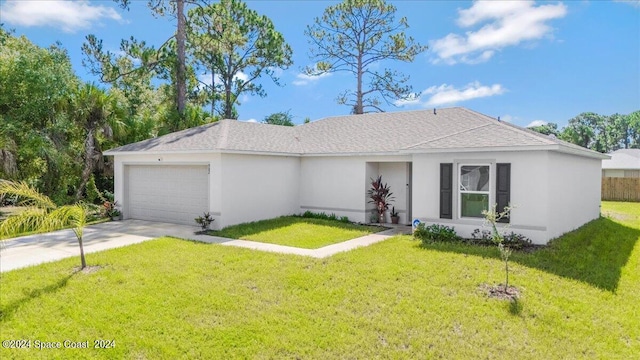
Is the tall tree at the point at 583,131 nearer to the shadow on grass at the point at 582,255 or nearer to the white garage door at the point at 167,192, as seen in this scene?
the shadow on grass at the point at 582,255

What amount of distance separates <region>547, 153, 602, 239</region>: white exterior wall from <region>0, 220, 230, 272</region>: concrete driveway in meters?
9.75

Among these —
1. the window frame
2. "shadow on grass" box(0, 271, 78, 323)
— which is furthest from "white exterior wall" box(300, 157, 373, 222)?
"shadow on grass" box(0, 271, 78, 323)

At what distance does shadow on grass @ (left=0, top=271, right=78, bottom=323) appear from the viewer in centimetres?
628

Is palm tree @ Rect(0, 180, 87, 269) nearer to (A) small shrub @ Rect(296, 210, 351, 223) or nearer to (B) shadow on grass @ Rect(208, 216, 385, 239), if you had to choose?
(B) shadow on grass @ Rect(208, 216, 385, 239)

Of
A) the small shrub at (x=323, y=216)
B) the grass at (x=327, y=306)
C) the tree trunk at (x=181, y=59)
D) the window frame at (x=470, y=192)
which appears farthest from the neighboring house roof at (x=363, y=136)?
the tree trunk at (x=181, y=59)

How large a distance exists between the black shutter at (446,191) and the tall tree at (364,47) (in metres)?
19.8

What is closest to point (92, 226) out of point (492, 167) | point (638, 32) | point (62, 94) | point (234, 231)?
point (234, 231)

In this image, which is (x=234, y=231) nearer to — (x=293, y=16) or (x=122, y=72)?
(x=122, y=72)

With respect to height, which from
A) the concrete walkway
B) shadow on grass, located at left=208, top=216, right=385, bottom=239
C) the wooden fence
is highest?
the wooden fence

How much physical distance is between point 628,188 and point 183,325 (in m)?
32.8

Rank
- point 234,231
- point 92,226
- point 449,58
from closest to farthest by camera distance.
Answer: point 234,231, point 92,226, point 449,58

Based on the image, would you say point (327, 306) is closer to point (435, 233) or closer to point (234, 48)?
point (435, 233)

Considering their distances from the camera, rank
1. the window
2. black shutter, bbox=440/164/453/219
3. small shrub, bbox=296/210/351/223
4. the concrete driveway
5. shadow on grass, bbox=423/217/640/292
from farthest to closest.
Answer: small shrub, bbox=296/210/351/223
black shutter, bbox=440/164/453/219
the window
the concrete driveway
shadow on grass, bbox=423/217/640/292

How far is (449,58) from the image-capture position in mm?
26312
